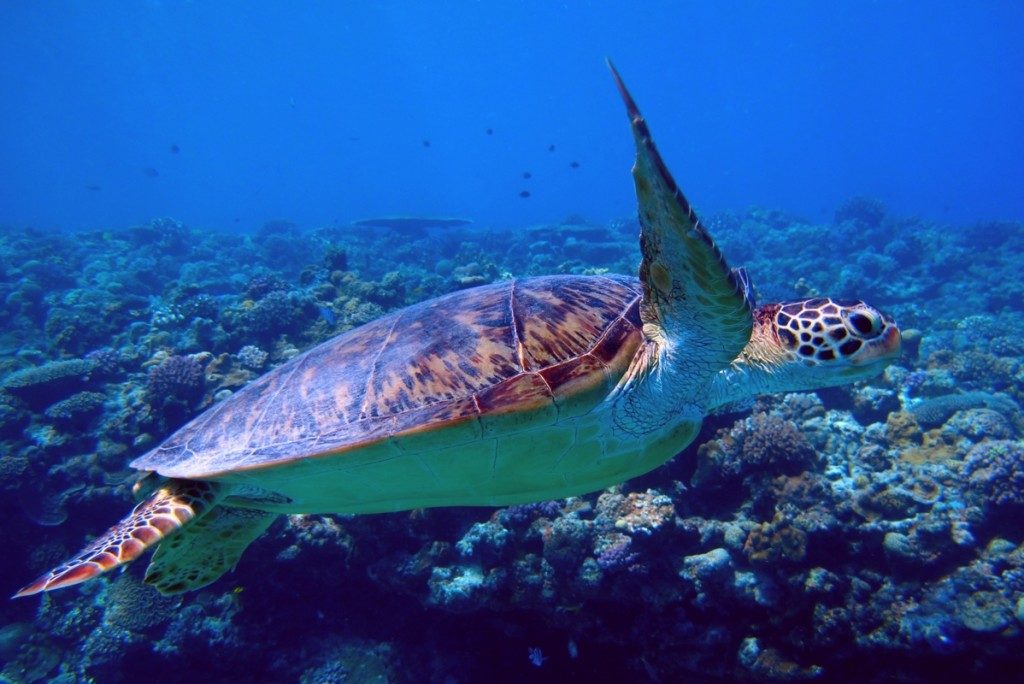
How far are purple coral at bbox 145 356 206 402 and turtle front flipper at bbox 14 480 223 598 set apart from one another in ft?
11.1

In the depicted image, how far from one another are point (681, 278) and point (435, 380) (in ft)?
4.35

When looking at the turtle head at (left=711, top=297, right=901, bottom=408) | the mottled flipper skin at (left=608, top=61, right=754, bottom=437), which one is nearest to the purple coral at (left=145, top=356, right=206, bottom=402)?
the mottled flipper skin at (left=608, top=61, right=754, bottom=437)

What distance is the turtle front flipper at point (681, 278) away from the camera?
146 cm

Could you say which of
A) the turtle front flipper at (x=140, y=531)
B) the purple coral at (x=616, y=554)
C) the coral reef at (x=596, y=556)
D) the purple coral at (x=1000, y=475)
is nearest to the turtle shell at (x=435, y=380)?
the turtle front flipper at (x=140, y=531)

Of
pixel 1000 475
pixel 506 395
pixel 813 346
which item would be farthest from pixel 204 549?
pixel 1000 475

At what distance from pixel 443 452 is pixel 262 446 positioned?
1.03 meters

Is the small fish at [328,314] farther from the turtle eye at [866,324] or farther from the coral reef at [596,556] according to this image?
the turtle eye at [866,324]

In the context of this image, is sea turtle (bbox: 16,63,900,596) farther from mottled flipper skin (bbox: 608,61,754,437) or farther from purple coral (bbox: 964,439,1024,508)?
purple coral (bbox: 964,439,1024,508)

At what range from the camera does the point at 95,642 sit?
15.1 feet

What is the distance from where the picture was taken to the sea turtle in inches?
89.0

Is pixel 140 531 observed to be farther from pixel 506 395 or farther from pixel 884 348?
pixel 884 348

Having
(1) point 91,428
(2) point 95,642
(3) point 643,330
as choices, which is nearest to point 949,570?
(3) point 643,330

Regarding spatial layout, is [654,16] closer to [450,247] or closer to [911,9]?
[911,9]

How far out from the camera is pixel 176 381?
19.9 ft
